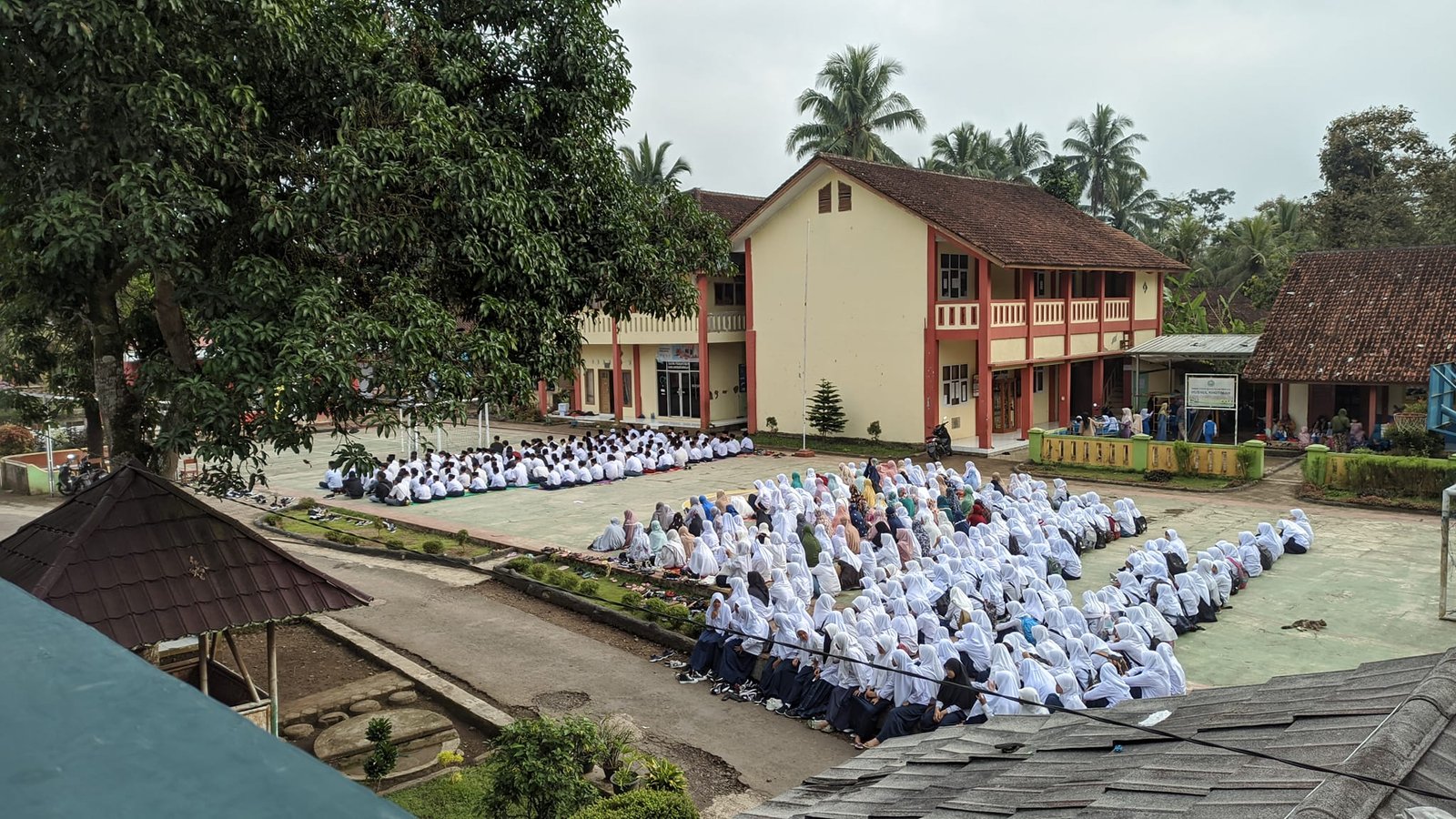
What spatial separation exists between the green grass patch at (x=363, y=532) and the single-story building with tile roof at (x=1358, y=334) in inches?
744

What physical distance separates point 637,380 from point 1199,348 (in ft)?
57.9

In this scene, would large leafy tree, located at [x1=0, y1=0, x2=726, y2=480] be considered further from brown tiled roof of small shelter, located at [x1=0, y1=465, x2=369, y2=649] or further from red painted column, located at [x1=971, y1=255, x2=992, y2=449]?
red painted column, located at [x1=971, y1=255, x2=992, y2=449]

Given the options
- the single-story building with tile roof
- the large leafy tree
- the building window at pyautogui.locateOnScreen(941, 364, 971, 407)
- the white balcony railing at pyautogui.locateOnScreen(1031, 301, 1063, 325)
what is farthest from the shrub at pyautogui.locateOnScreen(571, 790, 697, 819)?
the white balcony railing at pyautogui.locateOnScreen(1031, 301, 1063, 325)

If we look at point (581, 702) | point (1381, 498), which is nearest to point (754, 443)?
point (1381, 498)

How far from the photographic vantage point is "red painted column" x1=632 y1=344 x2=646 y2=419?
34719mm

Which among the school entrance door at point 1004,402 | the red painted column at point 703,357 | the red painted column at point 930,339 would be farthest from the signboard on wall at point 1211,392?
the red painted column at point 703,357

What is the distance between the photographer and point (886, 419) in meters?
27.0

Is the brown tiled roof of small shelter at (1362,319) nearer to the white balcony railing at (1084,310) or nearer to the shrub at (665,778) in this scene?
the white balcony railing at (1084,310)

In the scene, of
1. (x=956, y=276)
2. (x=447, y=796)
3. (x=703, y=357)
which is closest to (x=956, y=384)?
(x=956, y=276)

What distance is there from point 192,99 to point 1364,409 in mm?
25360

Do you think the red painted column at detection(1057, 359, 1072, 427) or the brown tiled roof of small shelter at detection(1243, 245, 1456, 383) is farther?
the red painted column at detection(1057, 359, 1072, 427)

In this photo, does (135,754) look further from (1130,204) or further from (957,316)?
(1130,204)

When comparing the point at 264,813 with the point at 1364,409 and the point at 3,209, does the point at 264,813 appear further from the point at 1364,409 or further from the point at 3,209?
the point at 1364,409

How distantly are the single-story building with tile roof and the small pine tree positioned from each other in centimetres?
1007
